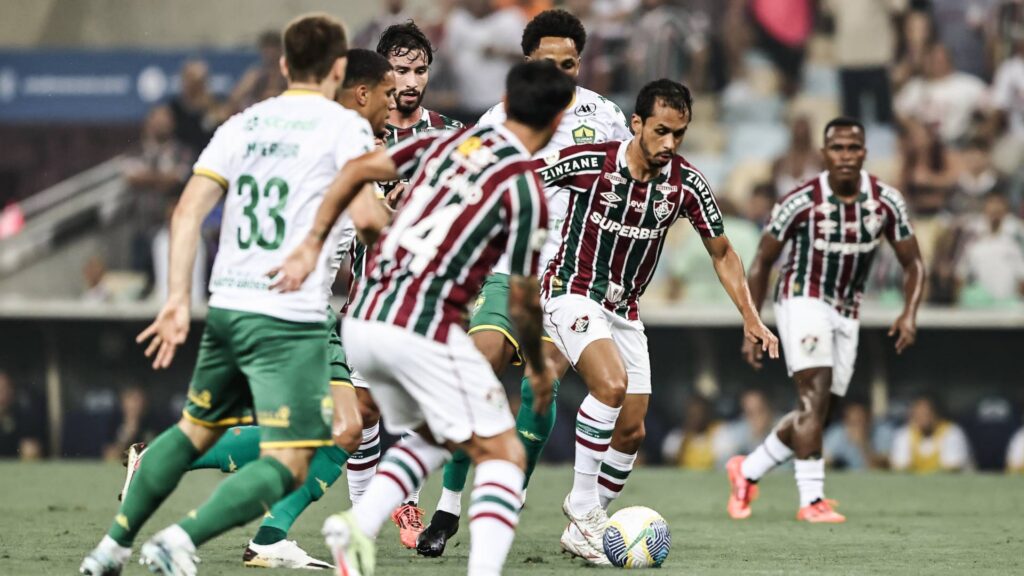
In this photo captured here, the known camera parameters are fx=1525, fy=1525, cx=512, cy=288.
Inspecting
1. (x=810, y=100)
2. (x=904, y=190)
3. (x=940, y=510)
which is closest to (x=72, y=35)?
(x=810, y=100)

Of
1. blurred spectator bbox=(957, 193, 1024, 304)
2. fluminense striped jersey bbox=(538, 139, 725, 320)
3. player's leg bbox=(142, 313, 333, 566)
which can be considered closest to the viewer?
player's leg bbox=(142, 313, 333, 566)

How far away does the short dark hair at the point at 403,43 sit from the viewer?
8141 mm

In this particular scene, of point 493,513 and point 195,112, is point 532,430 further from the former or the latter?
point 195,112

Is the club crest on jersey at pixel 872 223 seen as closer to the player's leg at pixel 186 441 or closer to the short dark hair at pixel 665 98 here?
the short dark hair at pixel 665 98

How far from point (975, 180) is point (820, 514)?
672 centimetres

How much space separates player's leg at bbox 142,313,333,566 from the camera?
530 cm

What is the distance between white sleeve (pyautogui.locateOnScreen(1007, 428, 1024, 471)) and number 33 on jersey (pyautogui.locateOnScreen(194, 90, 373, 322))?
11.3 m

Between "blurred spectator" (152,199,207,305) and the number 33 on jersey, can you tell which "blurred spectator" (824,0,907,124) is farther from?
the number 33 on jersey

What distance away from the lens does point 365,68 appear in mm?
6836

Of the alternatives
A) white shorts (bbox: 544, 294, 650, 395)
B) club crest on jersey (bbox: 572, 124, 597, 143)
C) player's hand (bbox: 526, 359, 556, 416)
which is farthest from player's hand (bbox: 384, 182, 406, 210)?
player's hand (bbox: 526, 359, 556, 416)

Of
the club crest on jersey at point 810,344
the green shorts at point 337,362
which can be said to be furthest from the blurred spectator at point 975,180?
the green shorts at point 337,362

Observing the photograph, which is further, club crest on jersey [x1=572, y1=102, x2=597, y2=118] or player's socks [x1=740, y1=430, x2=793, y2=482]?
player's socks [x1=740, y1=430, x2=793, y2=482]

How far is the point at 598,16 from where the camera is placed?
16.4m

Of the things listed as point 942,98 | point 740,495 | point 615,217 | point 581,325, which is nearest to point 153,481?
point 581,325
